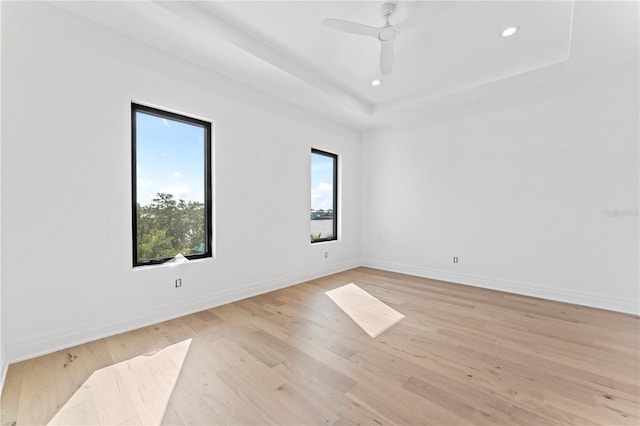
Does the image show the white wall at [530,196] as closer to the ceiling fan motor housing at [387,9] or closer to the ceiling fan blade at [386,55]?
the ceiling fan blade at [386,55]

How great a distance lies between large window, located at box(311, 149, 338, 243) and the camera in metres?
4.67

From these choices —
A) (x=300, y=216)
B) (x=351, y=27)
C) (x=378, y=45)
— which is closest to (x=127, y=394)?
(x=300, y=216)

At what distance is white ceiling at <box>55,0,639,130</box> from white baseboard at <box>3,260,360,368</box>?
262 centimetres

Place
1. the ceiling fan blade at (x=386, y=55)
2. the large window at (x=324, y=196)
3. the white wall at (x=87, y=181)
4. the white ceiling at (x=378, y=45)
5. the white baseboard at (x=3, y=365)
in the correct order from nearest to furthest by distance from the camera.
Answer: the white baseboard at (x=3, y=365) < the white wall at (x=87, y=181) < the white ceiling at (x=378, y=45) < the ceiling fan blade at (x=386, y=55) < the large window at (x=324, y=196)

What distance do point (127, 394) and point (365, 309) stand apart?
7.25ft

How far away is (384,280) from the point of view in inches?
170

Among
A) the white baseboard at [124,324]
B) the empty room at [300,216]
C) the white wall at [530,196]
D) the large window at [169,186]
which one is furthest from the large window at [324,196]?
the large window at [169,186]

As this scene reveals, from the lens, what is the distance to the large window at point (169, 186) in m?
2.71

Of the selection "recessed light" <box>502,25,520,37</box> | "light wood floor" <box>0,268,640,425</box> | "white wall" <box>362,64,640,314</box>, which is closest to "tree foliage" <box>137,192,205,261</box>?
"light wood floor" <box>0,268,640,425</box>

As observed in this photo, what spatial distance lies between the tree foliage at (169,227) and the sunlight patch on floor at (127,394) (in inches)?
43.3

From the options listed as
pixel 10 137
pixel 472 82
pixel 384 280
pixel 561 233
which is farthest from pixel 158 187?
pixel 561 233

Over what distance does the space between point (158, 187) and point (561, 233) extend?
15.9 feet

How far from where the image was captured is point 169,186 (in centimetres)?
295

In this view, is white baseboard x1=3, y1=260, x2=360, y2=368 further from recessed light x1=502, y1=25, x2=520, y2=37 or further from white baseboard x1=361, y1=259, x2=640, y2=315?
recessed light x1=502, y1=25, x2=520, y2=37
